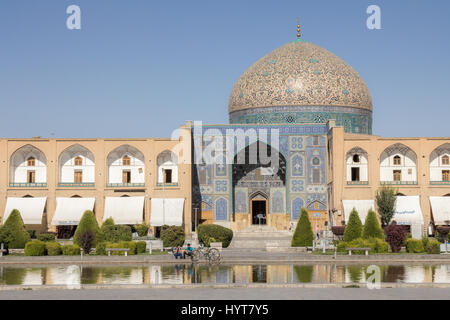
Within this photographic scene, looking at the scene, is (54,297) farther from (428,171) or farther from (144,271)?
(428,171)

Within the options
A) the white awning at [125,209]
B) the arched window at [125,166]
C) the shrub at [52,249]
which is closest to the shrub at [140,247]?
the shrub at [52,249]

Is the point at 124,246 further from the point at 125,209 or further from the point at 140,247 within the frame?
the point at 125,209

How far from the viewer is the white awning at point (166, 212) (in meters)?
36.9

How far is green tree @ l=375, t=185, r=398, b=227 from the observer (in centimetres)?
3619

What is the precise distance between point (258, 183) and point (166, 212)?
218 inches

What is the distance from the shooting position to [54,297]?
46.1 feet

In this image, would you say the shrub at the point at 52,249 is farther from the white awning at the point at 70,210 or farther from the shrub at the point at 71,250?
the white awning at the point at 70,210

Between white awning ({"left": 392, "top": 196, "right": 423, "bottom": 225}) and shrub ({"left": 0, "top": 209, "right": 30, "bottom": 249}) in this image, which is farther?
white awning ({"left": 392, "top": 196, "right": 423, "bottom": 225})

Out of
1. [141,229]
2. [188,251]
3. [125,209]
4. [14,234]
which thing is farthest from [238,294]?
[125,209]

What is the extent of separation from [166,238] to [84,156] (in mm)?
12502

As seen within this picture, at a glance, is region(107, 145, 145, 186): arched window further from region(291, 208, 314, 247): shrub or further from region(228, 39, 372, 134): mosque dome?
region(291, 208, 314, 247): shrub

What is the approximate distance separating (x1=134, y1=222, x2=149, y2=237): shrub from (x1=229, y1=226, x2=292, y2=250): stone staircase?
14.1 ft

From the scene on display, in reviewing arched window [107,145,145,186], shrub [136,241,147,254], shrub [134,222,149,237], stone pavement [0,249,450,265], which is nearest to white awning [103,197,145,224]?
shrub [134,222,149,237]

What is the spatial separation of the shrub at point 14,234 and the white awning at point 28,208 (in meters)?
7.77
